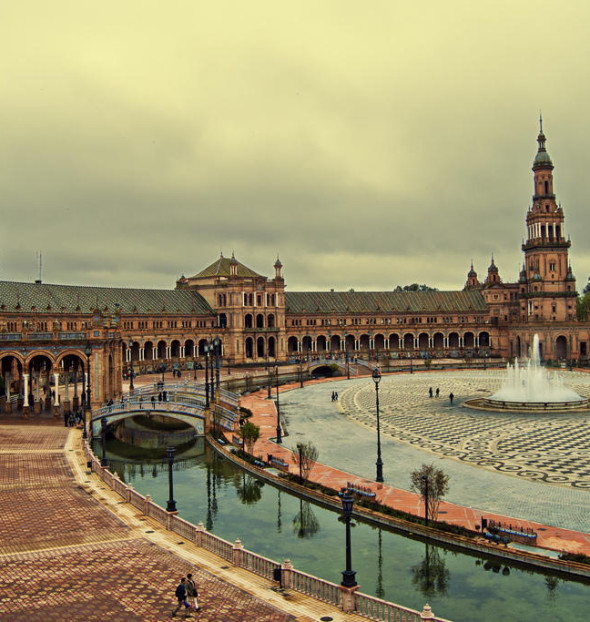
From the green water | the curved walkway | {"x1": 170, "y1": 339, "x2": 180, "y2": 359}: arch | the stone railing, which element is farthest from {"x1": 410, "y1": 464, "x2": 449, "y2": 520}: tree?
{"x1": 170, "y1": 339, "x2": 180, "y2": 359}: arch

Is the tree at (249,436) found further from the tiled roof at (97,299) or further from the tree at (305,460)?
the tiled roof at (97,299)

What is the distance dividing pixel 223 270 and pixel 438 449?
3568 inches

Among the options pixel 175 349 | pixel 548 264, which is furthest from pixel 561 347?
pixel 175 349

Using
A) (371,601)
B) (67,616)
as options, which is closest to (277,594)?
(371,601)

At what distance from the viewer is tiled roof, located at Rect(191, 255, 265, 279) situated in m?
130

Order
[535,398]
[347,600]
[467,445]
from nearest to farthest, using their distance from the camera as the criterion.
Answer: [347,600]
[467,445]
[535,398]

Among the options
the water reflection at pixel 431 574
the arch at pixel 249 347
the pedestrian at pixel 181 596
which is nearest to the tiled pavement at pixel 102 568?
the pedestrian at pixel 181 596

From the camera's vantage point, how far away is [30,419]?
56.7 meters

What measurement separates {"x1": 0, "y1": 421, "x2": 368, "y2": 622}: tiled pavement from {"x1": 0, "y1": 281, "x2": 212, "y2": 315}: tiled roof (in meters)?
59.6

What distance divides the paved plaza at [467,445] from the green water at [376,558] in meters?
5.04

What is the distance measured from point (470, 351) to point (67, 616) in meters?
128

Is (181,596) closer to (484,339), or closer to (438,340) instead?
(438,340)

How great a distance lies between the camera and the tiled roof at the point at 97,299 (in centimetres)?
9862

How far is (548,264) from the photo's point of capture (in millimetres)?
131000
